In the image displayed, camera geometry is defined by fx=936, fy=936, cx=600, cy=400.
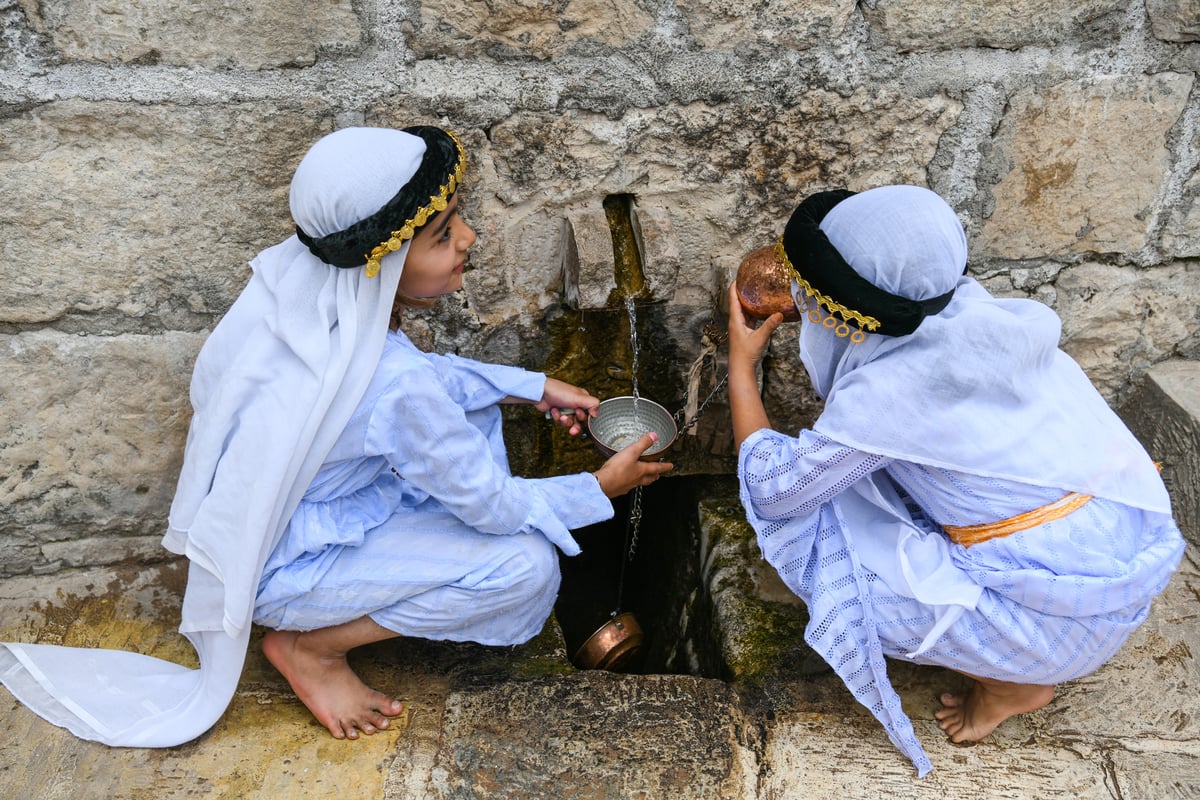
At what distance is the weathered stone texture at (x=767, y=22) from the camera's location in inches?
77.7

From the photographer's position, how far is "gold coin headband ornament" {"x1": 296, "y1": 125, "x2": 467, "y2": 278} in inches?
65.8

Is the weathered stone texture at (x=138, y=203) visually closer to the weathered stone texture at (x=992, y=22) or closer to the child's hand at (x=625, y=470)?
the child's hand at (x=625, y=470)

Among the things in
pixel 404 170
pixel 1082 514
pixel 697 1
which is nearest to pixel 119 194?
pixel 404 170

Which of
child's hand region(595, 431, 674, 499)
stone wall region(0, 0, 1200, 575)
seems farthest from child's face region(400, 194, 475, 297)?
child's hand region(595, 431, 674, 499)

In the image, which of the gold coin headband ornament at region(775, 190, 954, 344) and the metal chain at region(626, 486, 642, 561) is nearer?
the gold coin headband ornament at region(775, 190, 954, 344)

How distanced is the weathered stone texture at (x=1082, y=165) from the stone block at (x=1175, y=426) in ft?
1.31

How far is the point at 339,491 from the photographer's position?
76.6 inches

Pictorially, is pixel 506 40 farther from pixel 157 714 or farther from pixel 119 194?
pixel 157 714

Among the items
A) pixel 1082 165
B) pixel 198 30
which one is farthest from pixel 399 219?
pixel 1082 165

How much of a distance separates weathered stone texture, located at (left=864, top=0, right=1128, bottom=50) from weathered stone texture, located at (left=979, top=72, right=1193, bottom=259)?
0.12 metres

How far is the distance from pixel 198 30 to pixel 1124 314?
234cm

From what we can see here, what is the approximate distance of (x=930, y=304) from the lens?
1.68 m

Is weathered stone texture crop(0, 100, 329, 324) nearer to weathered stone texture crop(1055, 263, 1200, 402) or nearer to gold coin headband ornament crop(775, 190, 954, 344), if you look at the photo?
gold coin headband ornament crop(775, 190, 954, 344)

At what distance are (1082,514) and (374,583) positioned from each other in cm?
138
